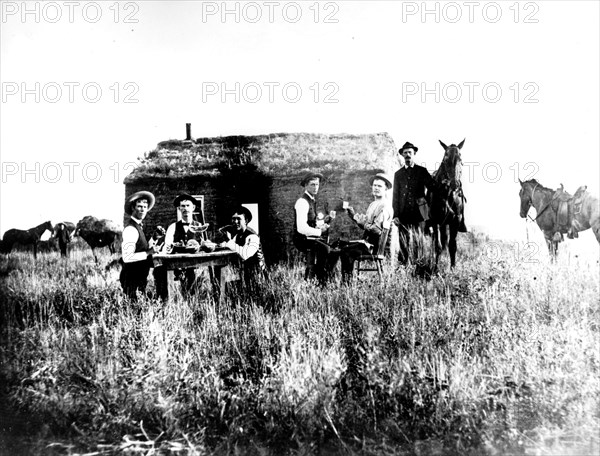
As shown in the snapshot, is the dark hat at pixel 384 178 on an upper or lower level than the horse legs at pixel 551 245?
upper

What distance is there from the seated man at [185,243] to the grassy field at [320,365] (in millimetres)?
268

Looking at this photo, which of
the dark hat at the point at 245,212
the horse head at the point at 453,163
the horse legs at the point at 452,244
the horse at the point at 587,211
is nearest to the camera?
the horse at the point at 587,211

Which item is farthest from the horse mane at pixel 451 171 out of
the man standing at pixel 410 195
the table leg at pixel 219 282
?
the table leg at pixel 219 282

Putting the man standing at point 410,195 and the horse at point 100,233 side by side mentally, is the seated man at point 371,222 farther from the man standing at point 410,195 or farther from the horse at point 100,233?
the horse at point 100,233

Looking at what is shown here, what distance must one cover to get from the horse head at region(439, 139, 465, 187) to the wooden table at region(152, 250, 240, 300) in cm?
272

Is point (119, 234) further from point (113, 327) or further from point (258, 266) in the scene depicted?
point (258, 266)

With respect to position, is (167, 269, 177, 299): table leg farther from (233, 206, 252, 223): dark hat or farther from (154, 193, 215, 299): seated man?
(233, 206, 252, 223): dark hat

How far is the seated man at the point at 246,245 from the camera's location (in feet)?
19.5

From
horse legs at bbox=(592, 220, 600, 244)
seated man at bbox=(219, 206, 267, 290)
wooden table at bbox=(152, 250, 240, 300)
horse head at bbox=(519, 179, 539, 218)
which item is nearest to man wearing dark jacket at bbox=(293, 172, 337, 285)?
seated man at bbox=(219, 206, 267, 290)

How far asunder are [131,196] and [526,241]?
4866mm

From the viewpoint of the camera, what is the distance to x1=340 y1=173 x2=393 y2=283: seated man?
5.70 m

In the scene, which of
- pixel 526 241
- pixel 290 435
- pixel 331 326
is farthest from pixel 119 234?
pixel 526 241

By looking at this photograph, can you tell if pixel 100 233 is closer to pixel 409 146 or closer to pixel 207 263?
pixel 207 263

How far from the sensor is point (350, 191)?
5.82 meters
